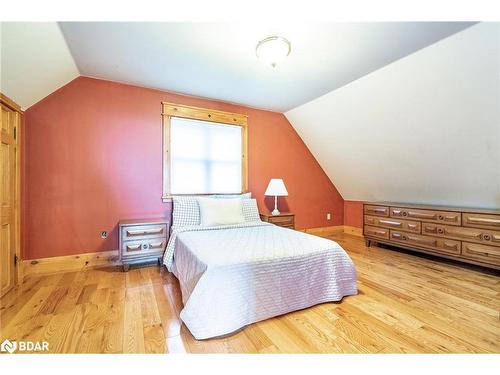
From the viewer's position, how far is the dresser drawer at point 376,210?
3.61 metres

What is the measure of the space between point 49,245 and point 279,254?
2.67 meters

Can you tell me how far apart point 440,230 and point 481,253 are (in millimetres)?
444

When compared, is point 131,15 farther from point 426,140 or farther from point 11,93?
point 426,140

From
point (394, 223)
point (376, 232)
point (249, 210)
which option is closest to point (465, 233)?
point (394, 223)

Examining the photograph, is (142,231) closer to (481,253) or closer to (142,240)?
(142,240)

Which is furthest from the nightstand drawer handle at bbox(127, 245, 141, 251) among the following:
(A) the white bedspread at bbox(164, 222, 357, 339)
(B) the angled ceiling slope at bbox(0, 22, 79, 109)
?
(B) the angled ceiling slope at bbox(0, 22, 79, 109)

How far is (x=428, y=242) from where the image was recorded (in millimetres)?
3117

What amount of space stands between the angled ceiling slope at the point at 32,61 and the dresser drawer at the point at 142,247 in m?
1.80

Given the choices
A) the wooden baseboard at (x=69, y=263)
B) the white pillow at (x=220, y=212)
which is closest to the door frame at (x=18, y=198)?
the wooden baseboard at (x=69, y=263)

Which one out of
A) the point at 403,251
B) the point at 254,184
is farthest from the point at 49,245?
the point at 403,251

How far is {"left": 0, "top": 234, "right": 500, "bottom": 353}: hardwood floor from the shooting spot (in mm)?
1421

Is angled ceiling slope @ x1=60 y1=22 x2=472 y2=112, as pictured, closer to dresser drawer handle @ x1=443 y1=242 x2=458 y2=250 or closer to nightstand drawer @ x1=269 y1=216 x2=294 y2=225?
nightstand drawer @ x1=269 y1=216 x2=294 y2=225

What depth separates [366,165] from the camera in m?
3.78

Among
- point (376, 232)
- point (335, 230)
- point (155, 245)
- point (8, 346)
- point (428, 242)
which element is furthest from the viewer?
point (335, 230)
